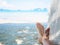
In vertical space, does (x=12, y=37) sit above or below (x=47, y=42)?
below

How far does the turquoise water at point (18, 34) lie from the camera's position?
3.86 feet

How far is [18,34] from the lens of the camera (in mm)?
1204

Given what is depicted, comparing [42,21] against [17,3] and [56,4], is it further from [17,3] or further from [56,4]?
[56,4]

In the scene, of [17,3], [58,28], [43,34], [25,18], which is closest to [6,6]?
[17,3]

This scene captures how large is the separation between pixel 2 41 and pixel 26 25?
270mm

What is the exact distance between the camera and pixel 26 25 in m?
1.21

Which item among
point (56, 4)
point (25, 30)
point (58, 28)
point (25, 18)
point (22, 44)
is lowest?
point (22, 44)

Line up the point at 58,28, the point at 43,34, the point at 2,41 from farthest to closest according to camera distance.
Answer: the point at 2,41 → the point at 43,34 → the point at 58,28

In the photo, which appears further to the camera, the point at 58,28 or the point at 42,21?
the point at 42,21

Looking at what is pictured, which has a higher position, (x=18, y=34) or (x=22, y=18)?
(x=22, y=18)

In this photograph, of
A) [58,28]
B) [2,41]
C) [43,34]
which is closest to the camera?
[58,28]

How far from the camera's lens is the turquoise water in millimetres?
1178

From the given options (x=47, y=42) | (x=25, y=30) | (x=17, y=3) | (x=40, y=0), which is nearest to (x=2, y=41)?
(x=25, y=30)

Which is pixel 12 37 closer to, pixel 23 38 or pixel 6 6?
pixel 23 38
